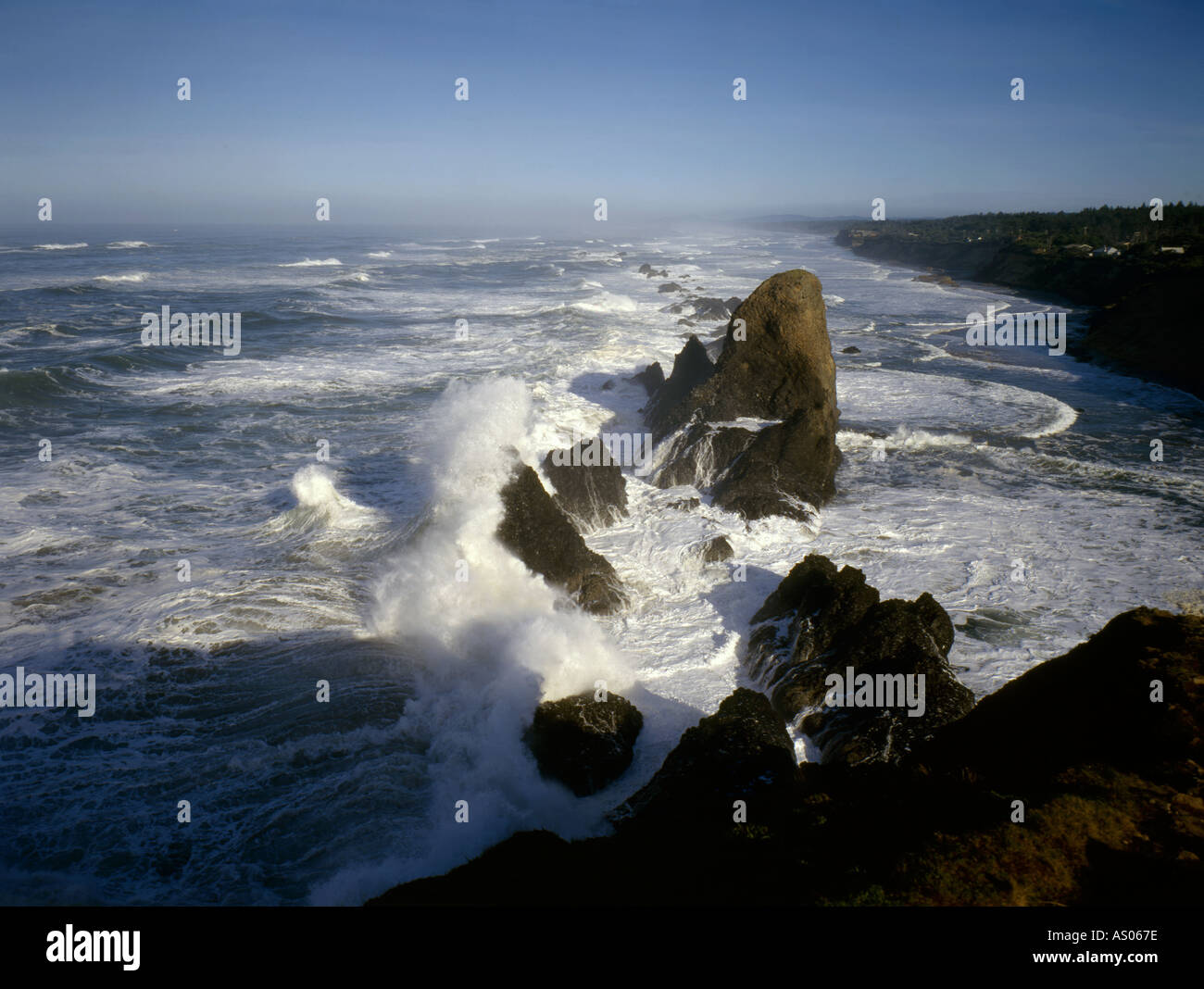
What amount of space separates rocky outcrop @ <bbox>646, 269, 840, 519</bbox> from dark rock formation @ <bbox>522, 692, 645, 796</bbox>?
6745 millimetres

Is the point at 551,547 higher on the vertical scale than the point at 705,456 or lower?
lower

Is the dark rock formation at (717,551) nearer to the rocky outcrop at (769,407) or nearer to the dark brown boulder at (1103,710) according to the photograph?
the rocky outcrop at (769,407)

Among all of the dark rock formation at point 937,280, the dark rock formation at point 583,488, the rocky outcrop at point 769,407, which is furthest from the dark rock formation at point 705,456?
the dark rock formation at point 937,280

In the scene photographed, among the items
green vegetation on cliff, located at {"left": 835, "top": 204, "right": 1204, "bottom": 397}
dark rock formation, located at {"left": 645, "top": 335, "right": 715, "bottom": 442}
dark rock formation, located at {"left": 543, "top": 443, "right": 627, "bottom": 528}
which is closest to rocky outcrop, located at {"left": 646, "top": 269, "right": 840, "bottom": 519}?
dark rock formation, located at {"left": 645, "top": 335, "right": 715, "bottom": 442}

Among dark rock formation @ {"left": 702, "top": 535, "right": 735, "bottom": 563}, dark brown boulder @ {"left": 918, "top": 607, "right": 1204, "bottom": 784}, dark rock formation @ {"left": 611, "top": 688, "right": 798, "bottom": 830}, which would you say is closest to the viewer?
dark brown boulder @ {"left": 918, "top": 607, "right": 1204, "bottom": 784}

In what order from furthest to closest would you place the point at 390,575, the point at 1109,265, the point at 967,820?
the point at 1109,265
the point at 390,575
the point at 967,820

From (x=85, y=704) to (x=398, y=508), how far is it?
625 centimetres

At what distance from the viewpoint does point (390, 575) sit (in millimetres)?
10266

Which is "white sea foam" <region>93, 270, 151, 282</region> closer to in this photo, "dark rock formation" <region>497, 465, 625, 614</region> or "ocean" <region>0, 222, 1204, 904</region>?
"ocean" <region>0, 222, 1204, 904</region>

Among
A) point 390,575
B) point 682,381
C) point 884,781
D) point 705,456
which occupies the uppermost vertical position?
point 682,381

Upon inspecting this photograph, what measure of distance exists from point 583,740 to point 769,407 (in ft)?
34.2

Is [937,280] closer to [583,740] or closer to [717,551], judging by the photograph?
[717,551]

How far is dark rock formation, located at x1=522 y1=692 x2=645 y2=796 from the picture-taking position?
698 centimetres

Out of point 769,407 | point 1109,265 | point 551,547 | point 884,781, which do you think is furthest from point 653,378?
point 1109,265
